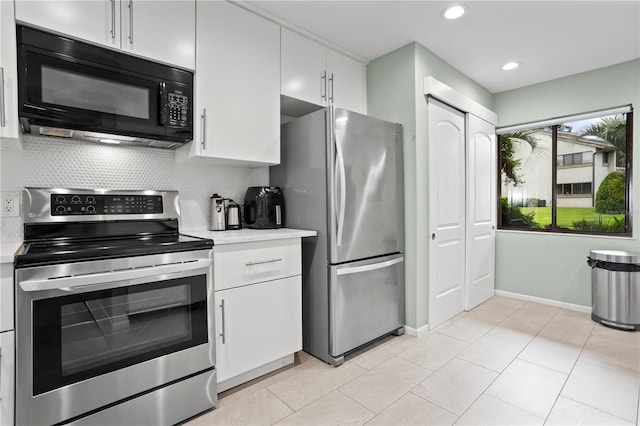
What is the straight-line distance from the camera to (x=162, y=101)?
183 centimetres

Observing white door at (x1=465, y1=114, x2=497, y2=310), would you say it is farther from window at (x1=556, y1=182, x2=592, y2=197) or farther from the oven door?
the oven door

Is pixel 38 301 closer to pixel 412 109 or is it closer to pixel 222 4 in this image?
pixel 222 4

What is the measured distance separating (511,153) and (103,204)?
4.26 metres

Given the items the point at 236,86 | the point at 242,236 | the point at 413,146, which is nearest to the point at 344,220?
the point at 242,236

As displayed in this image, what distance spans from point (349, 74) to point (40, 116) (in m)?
2.25

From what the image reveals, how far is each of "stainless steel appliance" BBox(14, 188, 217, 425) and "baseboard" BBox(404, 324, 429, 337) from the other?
1697 millimetres

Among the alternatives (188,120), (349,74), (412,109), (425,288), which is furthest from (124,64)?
(425,288)

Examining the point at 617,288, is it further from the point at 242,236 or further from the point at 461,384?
the point at 242,236

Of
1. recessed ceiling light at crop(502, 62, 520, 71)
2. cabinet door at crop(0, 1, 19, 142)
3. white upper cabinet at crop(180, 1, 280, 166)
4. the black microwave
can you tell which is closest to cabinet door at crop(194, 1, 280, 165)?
white upper cabinet at crop(180, 1, 280, 166)

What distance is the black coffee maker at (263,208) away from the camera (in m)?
2.43

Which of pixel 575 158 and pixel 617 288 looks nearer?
pixel 617 288

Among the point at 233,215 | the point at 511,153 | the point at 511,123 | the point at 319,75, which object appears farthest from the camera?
the point at 511,153

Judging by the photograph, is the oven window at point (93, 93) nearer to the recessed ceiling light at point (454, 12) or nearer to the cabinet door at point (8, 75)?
the cabinet door at point (8, 75)

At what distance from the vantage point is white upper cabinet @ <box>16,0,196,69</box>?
148 cm
